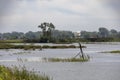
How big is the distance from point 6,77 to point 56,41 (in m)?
133

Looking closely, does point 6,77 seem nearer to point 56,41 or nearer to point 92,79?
point 92,79

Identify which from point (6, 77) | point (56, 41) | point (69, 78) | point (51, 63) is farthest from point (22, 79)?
point (56, 41)

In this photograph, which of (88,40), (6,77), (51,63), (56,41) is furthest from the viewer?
(88,40)

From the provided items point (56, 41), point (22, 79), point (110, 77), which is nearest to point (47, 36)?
point (56, 41)

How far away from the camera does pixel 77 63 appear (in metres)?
45.0

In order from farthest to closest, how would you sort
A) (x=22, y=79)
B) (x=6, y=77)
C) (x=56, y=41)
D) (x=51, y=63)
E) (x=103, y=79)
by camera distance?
(x=56, y=41) → (x=51, y=63) → (x=103, y=79) → (x=22, y=79) → (x=6, y=77)

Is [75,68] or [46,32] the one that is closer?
[75,68]

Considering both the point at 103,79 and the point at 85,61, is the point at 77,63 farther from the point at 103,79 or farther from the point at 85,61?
the point at 103,79

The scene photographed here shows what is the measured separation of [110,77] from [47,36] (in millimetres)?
124113

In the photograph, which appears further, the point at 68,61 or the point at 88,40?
the point at 88,40

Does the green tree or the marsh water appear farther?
the green tree

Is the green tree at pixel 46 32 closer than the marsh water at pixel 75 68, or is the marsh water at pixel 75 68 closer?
the marsh water at pixel 75 68

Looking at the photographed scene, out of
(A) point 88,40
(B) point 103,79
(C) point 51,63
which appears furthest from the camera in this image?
(A) point 88,40

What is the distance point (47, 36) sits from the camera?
154875 mm
